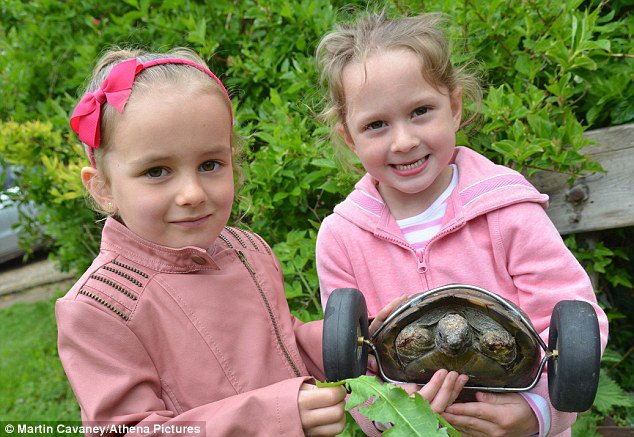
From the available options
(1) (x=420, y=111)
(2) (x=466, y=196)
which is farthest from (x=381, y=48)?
(2) (x=466, y=196)

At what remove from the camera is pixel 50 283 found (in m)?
7.43

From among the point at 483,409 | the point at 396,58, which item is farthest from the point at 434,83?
the point at 483,409

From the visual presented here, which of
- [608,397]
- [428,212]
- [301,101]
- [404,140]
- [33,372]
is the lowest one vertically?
[33,372]

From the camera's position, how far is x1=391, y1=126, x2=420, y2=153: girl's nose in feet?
5.99

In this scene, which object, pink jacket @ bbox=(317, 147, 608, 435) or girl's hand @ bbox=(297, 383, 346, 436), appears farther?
pink jacket @ bbox=(317, 147, 608, 435)

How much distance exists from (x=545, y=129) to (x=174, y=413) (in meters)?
1.63

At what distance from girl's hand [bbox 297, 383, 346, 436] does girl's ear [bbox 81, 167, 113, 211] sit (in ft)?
2.60

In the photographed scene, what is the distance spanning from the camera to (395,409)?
1.52 m

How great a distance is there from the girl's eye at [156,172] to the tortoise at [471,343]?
1.84ft

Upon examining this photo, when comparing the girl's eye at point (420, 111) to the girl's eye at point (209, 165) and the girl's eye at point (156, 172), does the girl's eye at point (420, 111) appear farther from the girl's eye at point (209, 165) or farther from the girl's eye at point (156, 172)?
the girl's eye at point (156, 172)

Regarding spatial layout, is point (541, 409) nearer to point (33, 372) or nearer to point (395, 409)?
point (395, 409)

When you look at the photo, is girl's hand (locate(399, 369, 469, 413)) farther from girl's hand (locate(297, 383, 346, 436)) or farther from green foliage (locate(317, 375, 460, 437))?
girl's hand (locate(297, 383, 346, 436))

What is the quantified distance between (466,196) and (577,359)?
2.02ft

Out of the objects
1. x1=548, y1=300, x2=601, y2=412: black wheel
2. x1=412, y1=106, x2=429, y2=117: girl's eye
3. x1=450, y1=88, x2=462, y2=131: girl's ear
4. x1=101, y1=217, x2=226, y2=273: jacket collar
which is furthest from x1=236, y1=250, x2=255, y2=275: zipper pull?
x1=548, y1=300, x2=601, y2=412: black wheel
